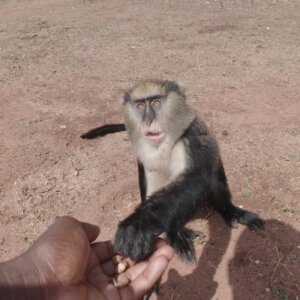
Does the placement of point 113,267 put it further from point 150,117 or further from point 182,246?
point 150,117

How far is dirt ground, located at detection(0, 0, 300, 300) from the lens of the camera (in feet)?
13.4

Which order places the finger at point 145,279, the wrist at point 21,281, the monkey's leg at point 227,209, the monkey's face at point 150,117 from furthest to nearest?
1. the monkey's leg at point 227,209
2. the monkey's face at point 150,117
3. the finger at point 145,279
4. the wrist at point 21,281

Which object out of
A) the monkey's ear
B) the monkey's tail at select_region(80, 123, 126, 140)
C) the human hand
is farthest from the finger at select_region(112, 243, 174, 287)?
the monkey's tail at select_region(80, 123, 126, 140)

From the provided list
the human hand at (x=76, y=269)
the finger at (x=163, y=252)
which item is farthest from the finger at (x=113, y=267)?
the finger at (x=163, y=252)

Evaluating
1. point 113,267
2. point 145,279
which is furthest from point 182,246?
point 145,279

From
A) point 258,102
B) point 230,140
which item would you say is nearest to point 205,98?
point 258,102

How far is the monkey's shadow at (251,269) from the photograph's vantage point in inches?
147

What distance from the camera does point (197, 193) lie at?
3209 millimetres

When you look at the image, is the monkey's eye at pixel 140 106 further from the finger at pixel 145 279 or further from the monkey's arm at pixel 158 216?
the finger at pixel 145 279

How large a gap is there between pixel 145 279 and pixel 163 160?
1.28 metres

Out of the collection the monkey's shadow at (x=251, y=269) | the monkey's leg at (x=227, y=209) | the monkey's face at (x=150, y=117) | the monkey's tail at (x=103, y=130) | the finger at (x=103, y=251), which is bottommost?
the monkey's shadow at (x=251, y=269)

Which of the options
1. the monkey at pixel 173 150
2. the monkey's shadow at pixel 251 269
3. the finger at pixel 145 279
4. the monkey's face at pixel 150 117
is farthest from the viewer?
the monkey's shadow at pixel 251 269

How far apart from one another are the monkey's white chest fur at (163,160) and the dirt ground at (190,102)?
2.20 feet

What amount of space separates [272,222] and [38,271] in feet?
8.55
